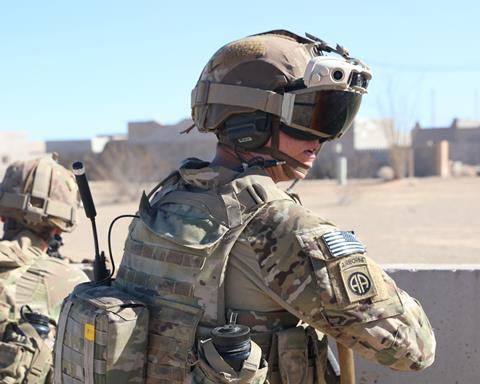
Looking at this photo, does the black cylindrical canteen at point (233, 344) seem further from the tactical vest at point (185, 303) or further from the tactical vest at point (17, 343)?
the tactical vest at point (17, 343)

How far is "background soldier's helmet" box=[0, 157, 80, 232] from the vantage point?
3.92 meters

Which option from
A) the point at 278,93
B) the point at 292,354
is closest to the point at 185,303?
the point at 292,354

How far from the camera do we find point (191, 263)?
7.14ft

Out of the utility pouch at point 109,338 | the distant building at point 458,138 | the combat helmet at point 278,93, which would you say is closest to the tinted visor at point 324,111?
the combat helmet at point 278,93

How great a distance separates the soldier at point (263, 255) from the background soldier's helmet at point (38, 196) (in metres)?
1.61

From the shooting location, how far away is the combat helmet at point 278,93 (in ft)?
7.89

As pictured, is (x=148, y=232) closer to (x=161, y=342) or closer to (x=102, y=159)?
(x=161, y=342)

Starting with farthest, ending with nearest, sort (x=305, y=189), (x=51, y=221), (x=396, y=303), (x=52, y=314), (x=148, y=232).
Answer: (x=305, y=189) < (x=51, y=221) < (x=52, y=314) < (x=148, y=232) < (x=396, y=303)

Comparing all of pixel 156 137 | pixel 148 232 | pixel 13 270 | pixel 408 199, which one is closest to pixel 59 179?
pixel 13 270

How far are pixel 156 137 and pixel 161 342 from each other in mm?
50564

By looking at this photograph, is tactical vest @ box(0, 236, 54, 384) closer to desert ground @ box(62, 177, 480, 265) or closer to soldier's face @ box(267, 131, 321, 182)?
soldier's face @ box(267, 131, 321, 182)

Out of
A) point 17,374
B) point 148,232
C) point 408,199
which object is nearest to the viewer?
point 148,232

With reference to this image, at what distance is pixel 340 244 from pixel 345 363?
1.55ft

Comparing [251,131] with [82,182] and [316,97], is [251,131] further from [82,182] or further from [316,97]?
[82,182]
